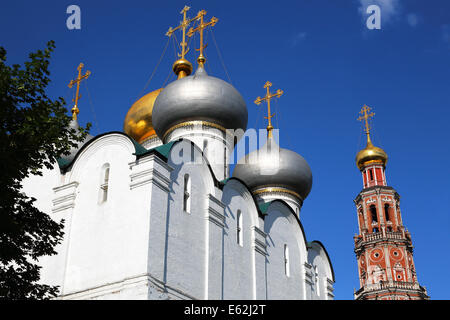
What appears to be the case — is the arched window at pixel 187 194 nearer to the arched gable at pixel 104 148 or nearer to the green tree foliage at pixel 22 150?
the arched gable at pixel 104 148

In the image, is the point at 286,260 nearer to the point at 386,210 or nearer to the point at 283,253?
the point at 283,253

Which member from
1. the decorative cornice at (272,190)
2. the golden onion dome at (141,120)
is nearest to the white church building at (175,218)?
the decorative cornice at (272,190)

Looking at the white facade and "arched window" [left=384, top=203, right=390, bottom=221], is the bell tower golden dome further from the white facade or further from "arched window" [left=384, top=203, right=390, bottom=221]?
the white facade

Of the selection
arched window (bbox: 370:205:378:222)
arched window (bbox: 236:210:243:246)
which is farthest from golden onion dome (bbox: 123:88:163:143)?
arched window (bbox: 370:205:378:222)

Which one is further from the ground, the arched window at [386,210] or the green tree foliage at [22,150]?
the arched window at [386,210]

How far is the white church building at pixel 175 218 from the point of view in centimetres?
1181

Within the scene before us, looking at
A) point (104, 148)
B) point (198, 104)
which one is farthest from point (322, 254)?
point (104, 148)

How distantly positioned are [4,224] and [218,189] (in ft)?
22.9

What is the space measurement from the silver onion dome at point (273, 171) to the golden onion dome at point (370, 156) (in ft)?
83.8

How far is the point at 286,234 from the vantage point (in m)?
17.5

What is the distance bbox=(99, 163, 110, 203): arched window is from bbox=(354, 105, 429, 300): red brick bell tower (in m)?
29.5

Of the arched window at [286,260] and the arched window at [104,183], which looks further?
the arched window at [286,260]

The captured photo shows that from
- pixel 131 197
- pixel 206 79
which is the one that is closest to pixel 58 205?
pixel 131 197
